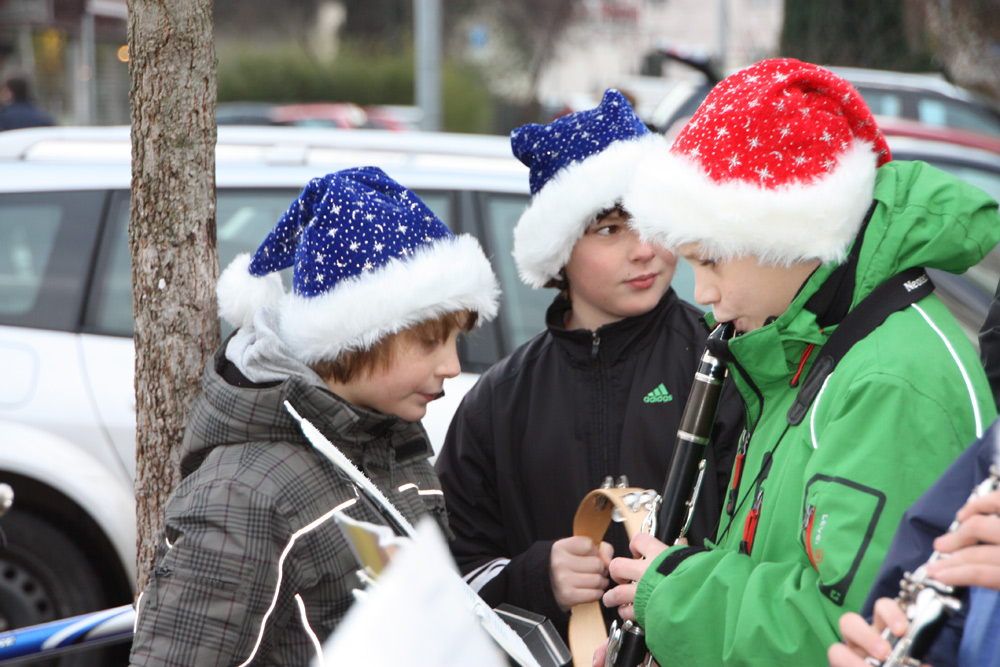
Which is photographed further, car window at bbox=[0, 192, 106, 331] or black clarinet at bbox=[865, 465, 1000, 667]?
car window at bbox=[0, 192, 106, 331]

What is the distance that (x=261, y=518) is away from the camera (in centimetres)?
171

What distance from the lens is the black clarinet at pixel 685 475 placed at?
1840mm

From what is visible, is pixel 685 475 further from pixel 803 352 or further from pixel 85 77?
pixel 85 77

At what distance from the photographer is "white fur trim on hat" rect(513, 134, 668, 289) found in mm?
2449

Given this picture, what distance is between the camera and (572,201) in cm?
246

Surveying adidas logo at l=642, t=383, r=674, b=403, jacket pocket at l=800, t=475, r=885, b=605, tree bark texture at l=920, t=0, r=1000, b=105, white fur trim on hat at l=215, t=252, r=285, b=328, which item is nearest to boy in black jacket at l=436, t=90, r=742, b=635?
adidas logo at l=642, t=383, r=674, b=403

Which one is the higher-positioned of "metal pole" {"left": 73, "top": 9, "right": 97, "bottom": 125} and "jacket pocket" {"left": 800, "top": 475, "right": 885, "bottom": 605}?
"jacket pocket" {"left": 800, "top": 475, "right": 885, "bottom": 605}

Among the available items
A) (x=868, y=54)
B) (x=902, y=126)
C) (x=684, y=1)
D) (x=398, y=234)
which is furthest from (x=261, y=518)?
(x=684, y=1)

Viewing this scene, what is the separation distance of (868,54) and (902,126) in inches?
398

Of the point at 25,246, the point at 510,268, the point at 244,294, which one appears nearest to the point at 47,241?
the point at 25,246

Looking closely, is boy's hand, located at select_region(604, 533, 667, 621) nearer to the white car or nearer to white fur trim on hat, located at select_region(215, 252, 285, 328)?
white fur trim on hat, located at select_region(215, 252, 285, 328)

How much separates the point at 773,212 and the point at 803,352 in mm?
240

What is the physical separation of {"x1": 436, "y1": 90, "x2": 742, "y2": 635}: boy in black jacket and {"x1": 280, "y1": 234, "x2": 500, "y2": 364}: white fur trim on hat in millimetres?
481

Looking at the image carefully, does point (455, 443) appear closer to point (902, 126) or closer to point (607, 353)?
point (607, 353)
